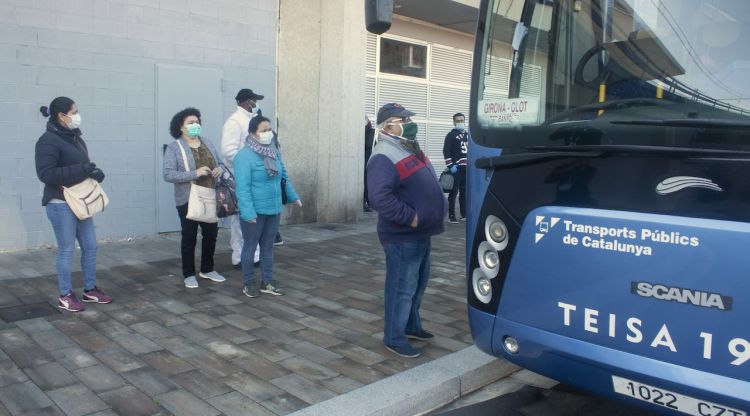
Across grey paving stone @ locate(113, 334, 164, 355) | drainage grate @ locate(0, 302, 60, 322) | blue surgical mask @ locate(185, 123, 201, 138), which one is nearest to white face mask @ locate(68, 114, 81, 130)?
blue surgical mask @ locate(185, 123, 201, 138)

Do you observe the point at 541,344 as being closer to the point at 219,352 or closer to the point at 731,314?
the point at 731,314

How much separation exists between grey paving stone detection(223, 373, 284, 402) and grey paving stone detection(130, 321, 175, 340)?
1008 mm

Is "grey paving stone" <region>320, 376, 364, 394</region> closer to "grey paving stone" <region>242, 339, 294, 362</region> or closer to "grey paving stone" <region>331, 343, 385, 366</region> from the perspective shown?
"grey paving stone" <region>331, 343, 385, 366</region>

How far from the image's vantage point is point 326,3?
1019cm

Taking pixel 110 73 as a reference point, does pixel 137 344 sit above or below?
below

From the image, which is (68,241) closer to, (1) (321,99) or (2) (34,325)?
(2) (34,325)

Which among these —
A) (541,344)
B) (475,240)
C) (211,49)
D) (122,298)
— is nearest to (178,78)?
(211,49)

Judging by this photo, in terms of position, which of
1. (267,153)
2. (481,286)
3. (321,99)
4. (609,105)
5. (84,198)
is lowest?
(481,286)

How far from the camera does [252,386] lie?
3967 millimetres

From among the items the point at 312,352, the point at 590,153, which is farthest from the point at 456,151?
the point at 590,153

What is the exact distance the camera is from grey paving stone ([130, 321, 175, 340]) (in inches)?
190

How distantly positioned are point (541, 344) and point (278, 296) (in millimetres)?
3289

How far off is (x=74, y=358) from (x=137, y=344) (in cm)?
44

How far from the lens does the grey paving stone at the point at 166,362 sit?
418 cm
